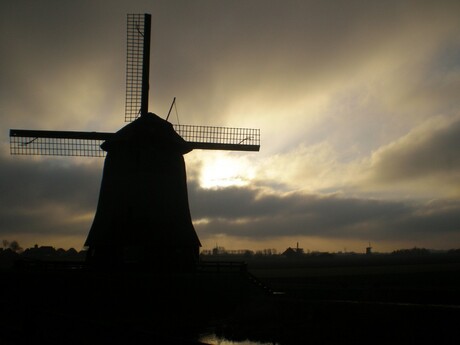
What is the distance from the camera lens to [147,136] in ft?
67.9

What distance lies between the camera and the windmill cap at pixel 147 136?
20.6 meters

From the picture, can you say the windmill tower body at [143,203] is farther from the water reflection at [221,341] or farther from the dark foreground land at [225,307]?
the water reflection at [221,341]

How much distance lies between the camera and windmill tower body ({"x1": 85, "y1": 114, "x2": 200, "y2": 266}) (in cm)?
1992

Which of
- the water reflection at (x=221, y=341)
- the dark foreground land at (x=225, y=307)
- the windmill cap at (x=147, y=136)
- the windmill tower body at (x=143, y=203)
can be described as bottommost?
the water reflection at (x=221, y=341)

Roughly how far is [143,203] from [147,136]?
3.16 metres

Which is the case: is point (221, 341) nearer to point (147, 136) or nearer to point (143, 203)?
point (143, 203)

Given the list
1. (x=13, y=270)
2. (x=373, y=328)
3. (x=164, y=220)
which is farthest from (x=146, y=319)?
(x=373, y=328)

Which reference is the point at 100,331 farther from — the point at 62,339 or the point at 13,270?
the point at 13,270

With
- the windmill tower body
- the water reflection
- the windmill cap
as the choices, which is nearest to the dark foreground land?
the water reflection

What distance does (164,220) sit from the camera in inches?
798

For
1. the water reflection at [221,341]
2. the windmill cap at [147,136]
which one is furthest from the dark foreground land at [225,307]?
the windmill cap at [147,136]

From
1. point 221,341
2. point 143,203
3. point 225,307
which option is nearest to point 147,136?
point 143,203

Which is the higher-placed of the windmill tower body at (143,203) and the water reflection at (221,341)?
the windmill tower body at (143,203)

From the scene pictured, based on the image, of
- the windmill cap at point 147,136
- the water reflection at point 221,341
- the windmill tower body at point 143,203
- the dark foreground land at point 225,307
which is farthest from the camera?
the windmill cap at point 147,136
